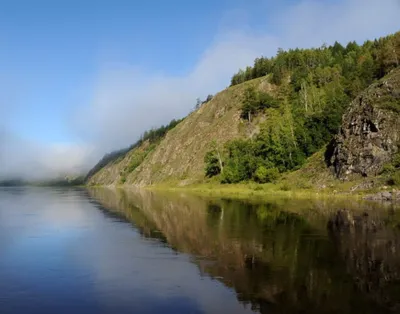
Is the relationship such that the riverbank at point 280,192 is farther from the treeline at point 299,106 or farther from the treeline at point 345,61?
the treeline at point 345,61

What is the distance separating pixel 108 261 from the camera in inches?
858

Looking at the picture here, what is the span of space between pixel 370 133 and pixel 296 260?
2339 inches

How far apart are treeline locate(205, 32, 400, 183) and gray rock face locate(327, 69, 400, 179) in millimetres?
20251

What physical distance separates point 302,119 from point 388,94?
38.8 m

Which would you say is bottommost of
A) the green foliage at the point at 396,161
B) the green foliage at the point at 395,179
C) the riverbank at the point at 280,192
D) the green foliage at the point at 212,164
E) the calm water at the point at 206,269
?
the calm water at the point at 206,269

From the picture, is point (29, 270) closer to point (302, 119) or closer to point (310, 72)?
point (302, 119)

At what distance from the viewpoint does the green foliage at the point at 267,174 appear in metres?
94.0

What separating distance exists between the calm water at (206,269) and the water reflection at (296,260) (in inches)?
1.9

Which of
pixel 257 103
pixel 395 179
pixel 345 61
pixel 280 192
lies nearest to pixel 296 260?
pixel 395 179

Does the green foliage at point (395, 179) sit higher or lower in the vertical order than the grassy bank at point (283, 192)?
higher

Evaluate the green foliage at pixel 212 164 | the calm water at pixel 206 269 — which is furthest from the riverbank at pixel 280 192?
the calm water at pixel 206 269

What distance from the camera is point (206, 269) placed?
19.4 metres

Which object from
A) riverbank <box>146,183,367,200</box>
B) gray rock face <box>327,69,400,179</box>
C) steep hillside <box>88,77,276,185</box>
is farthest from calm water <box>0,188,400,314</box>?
steep hillside <box>88,77,276,185</box>

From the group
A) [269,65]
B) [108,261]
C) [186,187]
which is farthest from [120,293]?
[269,65]
